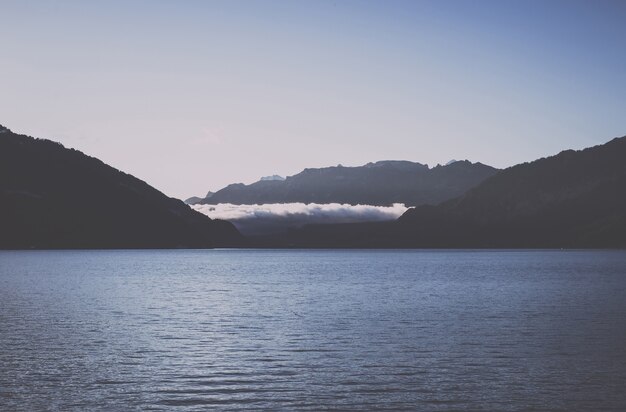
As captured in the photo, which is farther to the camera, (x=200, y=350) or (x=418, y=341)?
(x=418, y=341)

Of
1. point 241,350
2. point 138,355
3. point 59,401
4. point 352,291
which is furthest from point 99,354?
point 352,291

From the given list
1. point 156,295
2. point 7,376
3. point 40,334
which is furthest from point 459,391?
→ point 156,295

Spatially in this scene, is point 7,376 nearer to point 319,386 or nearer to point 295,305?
point 319,386

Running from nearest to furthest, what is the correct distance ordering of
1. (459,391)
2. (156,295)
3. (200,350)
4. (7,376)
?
(459,391) < (7,376) < (200,350) < (156,295)

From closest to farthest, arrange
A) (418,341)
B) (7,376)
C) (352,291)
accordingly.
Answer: (7,376) → (418,341) → (352,291)

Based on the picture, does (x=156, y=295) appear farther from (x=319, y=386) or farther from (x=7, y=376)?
(x=319, y=386)

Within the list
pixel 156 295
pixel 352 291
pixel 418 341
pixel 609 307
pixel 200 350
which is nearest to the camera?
pixel 200 350

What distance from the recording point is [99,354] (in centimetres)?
5231

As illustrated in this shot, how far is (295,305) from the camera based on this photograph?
99.5 metres

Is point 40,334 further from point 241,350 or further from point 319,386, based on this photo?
point 319,386

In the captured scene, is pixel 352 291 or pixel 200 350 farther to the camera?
pixel 352 291

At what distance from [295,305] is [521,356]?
170ft

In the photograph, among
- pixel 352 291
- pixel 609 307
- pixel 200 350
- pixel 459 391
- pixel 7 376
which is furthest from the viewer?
pixel 352 291

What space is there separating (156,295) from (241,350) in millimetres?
69004
